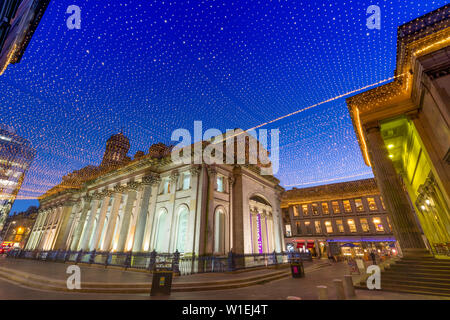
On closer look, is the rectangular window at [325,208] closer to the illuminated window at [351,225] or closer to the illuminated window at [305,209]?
the illuminated window at [305,209]

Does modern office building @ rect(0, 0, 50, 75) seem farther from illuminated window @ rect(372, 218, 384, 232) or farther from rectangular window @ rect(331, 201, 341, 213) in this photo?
illuminated window @ rect(372, 218, 384, 232)

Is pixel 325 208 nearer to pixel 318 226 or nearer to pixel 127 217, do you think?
pixel 318 226

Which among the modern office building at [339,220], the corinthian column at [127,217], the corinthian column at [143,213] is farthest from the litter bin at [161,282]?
the modern office building at [339,220]

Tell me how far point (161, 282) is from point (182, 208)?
11.2m

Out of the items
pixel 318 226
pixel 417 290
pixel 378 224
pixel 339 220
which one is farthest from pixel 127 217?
pixel 378 224

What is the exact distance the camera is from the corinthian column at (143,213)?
17022mm

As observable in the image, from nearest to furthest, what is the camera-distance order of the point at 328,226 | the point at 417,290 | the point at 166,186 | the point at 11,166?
the point at 417,290 < the point at 166,186 < the point at 328,226 < the point at 11,166

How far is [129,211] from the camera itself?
18.8m

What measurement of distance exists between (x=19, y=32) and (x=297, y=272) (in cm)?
1876

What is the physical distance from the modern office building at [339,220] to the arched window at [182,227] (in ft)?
83.1

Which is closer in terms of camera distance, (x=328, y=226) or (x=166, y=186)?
(x=166, y=186)

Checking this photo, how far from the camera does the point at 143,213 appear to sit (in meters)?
18.0

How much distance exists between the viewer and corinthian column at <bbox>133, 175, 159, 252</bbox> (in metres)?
17.0
